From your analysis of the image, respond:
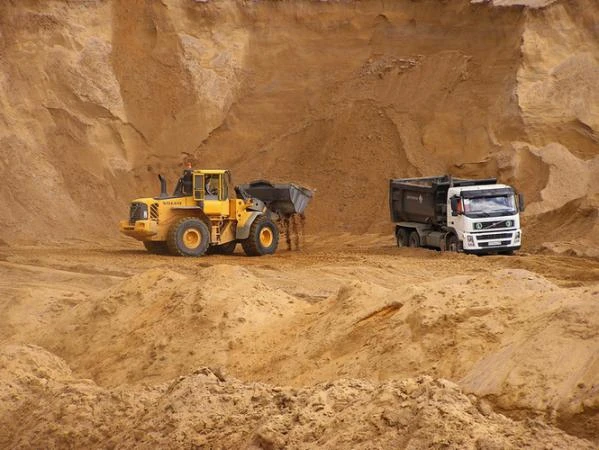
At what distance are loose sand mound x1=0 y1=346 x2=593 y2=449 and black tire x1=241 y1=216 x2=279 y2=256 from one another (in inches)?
487

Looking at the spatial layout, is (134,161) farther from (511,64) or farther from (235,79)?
(511,64)

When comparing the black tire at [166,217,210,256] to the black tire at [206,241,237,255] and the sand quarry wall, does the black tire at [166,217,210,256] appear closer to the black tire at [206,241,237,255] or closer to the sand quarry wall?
the black tire at [206,241,237,255]

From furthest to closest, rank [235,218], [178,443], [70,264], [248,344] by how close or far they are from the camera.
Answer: [235,218] → [70,264] → [248,344] → [178,443]

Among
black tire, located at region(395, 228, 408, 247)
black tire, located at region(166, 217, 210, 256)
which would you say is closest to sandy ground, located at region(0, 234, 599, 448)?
black tire, located at region(166, 217, 210, 256)

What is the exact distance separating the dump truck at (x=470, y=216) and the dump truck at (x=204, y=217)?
3030 millimetres

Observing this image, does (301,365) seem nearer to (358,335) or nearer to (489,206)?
(358,335)

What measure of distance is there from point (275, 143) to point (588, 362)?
91.1 feet

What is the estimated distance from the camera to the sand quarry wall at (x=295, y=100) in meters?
32.2

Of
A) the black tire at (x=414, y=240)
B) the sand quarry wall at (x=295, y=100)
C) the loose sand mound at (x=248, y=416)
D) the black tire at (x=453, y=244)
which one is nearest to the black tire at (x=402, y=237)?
the black tire at (x=414, y=240)

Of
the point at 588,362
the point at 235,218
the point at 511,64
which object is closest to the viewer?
the point at 588,362

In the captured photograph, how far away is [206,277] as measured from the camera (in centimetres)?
1430

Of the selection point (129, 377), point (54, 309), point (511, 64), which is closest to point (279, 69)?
point (511, 64)

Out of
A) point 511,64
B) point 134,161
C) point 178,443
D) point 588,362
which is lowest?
point 178,443

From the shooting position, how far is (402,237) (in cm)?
2631
